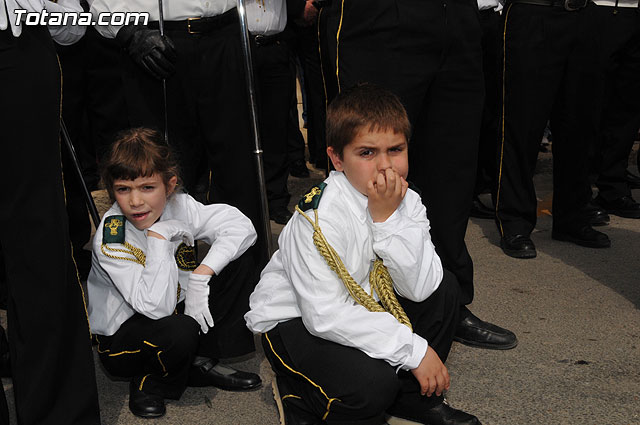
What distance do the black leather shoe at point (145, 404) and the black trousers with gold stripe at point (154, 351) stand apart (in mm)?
18

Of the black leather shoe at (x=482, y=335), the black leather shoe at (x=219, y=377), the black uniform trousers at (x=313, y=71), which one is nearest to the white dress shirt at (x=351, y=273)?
the black leather shoe at (x=219, y=377)

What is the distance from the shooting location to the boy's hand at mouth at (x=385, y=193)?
6.73 feet

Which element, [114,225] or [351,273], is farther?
[114,225]

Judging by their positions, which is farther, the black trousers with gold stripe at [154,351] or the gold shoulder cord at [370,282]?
the black trousers with gold stripe at [154,351]

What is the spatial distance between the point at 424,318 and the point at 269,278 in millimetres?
502

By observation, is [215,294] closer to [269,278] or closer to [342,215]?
[269,278]

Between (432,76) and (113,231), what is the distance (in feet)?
4.27

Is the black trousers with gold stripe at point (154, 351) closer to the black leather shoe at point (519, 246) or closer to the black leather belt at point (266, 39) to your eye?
the black leather shoe at point (519, 246)

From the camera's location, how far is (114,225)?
8.18 ft

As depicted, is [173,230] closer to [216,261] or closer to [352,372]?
[216,261]

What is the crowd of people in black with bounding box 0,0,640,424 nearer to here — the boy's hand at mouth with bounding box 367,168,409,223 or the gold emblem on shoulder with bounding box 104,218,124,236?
the gold emblem on shoulder with bounding box 104,218,124,236

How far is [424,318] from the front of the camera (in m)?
2.28

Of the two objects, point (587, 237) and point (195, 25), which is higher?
point (195, 25)

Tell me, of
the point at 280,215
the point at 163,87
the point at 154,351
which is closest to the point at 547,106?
the point at 280,215
